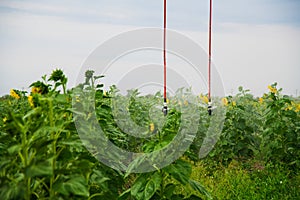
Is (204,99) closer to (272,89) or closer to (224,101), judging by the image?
(224,101)

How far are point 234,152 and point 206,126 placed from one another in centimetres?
47

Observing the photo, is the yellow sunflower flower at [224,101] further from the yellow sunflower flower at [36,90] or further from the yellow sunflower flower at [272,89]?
the yellow sunflower flower at [36,90]

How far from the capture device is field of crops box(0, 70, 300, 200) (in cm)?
169

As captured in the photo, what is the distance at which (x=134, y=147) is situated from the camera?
4.97m

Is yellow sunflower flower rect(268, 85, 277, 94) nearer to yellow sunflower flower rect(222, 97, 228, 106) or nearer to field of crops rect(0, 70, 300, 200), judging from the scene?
field of crops rect(0, 70, 300, 200)

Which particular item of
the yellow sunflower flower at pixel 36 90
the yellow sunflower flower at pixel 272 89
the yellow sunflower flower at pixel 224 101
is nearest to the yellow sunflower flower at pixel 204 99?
the yellow sunflower flower at pixel 224 101

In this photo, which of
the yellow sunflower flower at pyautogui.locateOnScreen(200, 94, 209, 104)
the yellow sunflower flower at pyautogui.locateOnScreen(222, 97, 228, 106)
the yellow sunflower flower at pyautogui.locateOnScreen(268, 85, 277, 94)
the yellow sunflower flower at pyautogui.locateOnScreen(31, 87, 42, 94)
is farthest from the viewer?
the yellow sunflower flower at pyautogui.locateOnScreen(200, 94, 209, 104)

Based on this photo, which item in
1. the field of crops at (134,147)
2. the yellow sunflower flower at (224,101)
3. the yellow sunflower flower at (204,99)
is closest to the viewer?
the field of crops at (134,147)

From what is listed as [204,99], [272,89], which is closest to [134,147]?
[204,99]

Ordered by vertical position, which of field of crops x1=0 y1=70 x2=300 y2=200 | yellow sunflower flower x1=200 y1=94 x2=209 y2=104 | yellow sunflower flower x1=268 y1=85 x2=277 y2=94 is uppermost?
yellow sunflower flower x1=268 y1=85 x2=277 y2=94

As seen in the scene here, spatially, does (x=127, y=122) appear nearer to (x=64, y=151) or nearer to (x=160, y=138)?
(x=160, y=138)

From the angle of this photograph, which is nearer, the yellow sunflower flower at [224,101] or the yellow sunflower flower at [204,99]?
the yellow sunflower flower at [224,101]

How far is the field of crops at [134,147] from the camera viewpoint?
169cm

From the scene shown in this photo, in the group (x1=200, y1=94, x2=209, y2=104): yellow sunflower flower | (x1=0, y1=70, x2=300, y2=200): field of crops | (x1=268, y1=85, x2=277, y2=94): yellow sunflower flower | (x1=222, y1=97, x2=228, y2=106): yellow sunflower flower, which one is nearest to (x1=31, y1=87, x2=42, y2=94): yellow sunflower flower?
(x1=0, y1=70, x2=300, y2=200): field of crops
